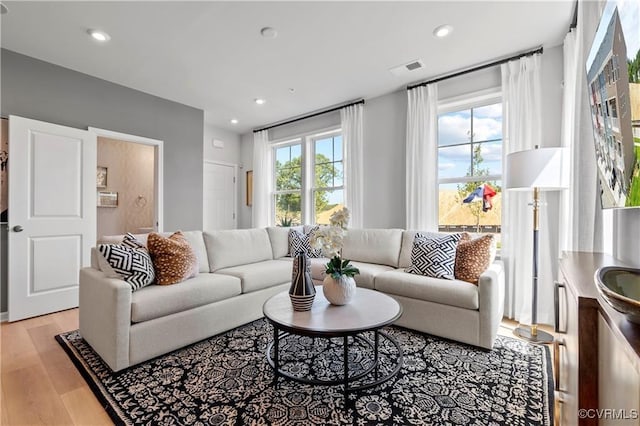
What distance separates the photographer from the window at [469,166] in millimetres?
3273

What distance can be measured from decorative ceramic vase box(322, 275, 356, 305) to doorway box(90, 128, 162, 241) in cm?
395

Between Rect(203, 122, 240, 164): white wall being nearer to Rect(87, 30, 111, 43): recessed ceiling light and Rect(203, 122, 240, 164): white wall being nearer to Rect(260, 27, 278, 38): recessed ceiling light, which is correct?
Rect(87, 30, 111, 43): recessed ceiling light

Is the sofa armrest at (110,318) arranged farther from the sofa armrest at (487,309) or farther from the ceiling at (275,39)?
the sofa armrest at (487,309)

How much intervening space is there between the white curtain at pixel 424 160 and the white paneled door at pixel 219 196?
3.66m

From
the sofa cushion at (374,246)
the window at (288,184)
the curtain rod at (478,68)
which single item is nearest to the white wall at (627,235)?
the sofa cushion at (374,246)

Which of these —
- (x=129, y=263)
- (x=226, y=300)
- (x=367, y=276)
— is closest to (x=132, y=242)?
(x=129, y=263)

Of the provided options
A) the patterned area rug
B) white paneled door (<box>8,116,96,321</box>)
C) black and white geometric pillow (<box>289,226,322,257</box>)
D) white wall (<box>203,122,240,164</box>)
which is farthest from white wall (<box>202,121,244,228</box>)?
the patterned area rug

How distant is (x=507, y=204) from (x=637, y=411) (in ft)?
9.52

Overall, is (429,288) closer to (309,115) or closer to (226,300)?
(226,300)

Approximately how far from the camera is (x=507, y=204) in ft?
9.89

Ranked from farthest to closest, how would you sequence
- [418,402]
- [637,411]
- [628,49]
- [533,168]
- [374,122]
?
[374,122] < [533,168] < [418,402] < [628,49] < [637,411]

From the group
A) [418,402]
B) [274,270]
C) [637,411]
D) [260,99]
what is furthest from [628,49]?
[260,99]

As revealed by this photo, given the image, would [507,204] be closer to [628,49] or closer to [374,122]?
[374,122]

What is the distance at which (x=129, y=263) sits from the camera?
2129 millimetres
